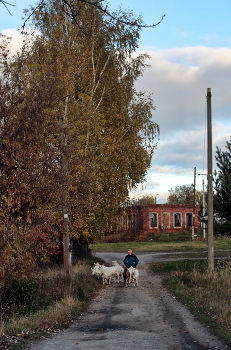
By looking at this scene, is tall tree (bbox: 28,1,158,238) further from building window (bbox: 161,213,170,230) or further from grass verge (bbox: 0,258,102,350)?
building window (bbox: 161,213,170,230)

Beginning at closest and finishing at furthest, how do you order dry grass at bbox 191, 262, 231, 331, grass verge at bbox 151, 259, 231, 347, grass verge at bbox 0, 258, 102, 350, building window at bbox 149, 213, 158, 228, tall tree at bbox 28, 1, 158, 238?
1. grass verge at bbox 0, 258, 102, 350
2. grass verge at bbox 151, 259, 231, 347
3. dry grass at bbox 191, 262, 231, 331
4. tall tree at bbox 28, 1, 158, 238
5. building window at bbox 149, 213, 158, 228

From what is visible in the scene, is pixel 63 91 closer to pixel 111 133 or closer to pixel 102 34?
pixel 111 133

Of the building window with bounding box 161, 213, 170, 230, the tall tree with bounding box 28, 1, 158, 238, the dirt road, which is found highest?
the tall tree with bounding box 28, 1, 158, 238

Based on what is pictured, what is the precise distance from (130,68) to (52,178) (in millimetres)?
16078

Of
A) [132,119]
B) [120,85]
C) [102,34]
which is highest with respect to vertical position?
[102,34]

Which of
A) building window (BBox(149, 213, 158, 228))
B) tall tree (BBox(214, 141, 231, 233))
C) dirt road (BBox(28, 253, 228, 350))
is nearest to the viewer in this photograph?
dirt road (BBox(28, 253, 228, 350))

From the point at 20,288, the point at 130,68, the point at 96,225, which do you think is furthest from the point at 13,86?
the point at 130,68

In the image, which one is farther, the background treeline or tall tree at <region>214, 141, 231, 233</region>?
tall tree at <region>214, 141, 231, 233</region>

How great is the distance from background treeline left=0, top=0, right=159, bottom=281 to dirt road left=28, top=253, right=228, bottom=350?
7.83 feet

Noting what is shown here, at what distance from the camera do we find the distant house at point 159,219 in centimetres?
6481

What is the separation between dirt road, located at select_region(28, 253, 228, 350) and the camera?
9.41 metres

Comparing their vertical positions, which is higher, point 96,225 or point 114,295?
point 96,225

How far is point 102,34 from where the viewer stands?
89.2ft

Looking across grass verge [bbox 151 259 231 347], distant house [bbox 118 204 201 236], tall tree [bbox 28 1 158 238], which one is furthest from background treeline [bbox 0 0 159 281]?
distant house [bbox 118 204 201 236]
